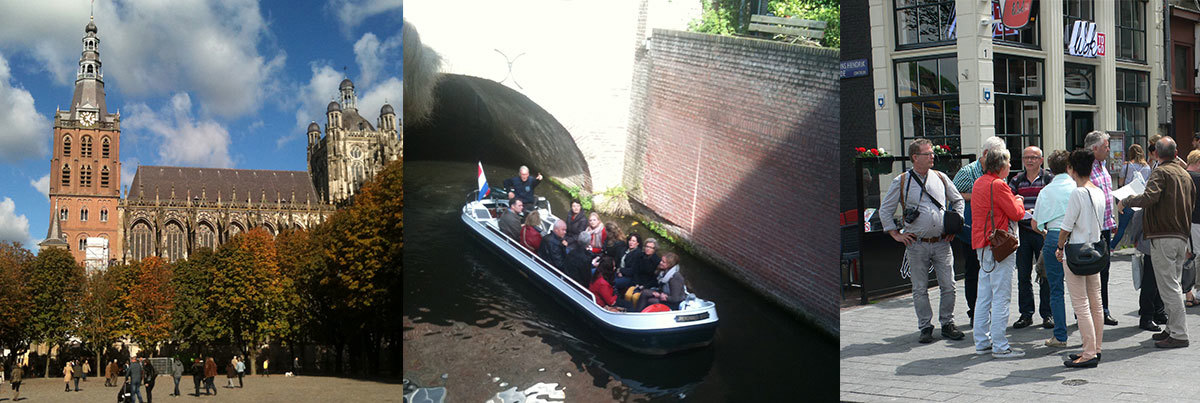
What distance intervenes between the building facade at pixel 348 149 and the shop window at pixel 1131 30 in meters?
11.1

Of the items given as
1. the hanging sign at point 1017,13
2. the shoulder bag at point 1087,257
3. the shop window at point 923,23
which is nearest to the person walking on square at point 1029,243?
the shoulder bag at point 1087,257

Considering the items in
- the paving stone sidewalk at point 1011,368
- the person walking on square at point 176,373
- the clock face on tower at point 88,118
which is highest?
the clock face on tower at point 88,118

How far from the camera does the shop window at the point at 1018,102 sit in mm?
11945

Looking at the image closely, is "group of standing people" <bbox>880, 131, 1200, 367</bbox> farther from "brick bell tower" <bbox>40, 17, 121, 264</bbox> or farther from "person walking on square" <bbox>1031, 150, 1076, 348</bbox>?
"brick bell tower" <bbox>40, 17, 121, 264</bbox>

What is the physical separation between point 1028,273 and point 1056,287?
29.8 inches

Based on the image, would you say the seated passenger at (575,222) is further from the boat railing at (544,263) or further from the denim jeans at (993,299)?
the denim jeans at (993,299)

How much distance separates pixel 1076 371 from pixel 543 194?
12.3 feet

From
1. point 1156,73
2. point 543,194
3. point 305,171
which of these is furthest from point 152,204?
point 1156,73

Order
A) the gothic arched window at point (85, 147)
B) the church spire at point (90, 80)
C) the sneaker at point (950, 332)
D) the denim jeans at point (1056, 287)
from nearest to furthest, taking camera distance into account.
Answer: the denim jeans at point (1056, 287) < the sneaker at point (950, 332) < the gothic arched window at point (85, 147) < the church spire at point (90, 80)

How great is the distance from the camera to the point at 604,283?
5.12 metres

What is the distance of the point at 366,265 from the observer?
1034cm

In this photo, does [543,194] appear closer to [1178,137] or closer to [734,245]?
[734,245]

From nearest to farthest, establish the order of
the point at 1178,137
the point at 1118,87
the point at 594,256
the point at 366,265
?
the point at 594,256
the point at 366,265
the point at 1118,87
the point at 1178,137

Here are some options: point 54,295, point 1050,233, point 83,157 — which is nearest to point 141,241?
point 54,295
